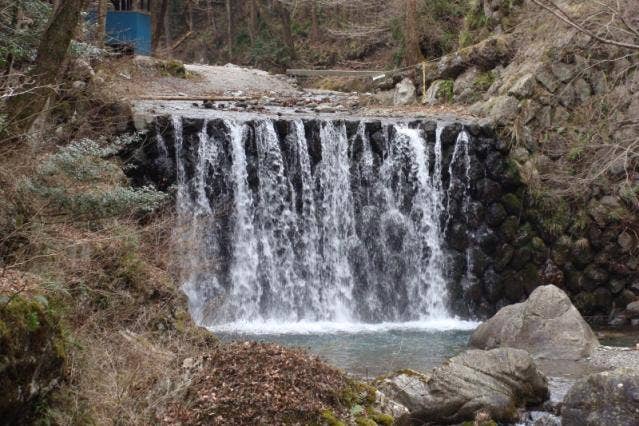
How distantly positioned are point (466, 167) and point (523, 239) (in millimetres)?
1856

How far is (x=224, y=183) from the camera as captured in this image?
14266 mm

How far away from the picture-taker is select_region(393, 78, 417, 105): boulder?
19.7 m

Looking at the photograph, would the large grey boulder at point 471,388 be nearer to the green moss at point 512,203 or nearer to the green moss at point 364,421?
the green moss at point 364,421

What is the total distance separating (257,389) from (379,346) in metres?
6.59

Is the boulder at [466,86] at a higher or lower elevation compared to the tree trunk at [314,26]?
lower

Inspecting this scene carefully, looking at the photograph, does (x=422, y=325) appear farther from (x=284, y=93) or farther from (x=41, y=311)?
(x=284, y=93)

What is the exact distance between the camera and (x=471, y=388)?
7.94 meters

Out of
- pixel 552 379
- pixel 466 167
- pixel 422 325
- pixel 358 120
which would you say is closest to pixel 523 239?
pixel 466 167

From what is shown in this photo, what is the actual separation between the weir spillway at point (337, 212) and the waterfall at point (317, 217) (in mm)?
21

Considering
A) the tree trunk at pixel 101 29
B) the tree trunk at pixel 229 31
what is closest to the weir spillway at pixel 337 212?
the tree trunk at pixel 101 29

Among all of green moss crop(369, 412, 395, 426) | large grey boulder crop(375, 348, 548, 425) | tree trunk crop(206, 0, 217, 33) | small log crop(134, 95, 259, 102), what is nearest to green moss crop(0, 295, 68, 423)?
green moss crop(369, 412, 395, 426)

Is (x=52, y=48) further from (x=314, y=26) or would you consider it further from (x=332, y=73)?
(x=314, y=26)

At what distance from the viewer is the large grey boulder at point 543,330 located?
34.9 feet

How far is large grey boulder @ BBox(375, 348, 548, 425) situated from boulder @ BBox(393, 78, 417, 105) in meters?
11.9
